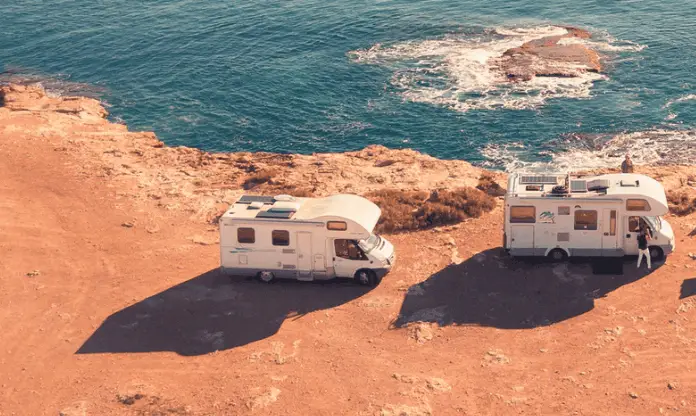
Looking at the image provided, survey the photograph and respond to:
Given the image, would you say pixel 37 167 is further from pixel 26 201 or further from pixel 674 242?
pixel 674 242

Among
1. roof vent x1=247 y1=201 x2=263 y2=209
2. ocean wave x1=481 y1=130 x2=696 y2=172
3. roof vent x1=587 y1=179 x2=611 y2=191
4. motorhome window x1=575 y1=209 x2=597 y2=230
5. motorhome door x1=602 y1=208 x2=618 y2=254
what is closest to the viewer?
motorhome door x1=602 y1=208 x2=618 y2=254

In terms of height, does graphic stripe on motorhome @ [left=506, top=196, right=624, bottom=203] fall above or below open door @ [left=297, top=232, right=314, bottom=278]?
above

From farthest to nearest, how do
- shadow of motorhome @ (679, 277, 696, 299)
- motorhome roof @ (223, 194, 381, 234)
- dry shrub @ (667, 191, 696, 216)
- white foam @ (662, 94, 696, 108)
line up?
white foam @ (662, 94, 696, 108) → dry shrub @ (667, 191, 696, 216) → motorhome roof @ (223, 194, 381, 234) → shadow of motorhome @ (679, 277, 696, 299)

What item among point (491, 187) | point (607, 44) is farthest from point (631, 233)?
point (607, 44)

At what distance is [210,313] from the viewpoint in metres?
32.6

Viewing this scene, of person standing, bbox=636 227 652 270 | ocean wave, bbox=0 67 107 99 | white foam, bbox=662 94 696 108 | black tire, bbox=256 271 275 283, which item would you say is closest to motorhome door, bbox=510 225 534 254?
person standing, bbox=636 227 652 270

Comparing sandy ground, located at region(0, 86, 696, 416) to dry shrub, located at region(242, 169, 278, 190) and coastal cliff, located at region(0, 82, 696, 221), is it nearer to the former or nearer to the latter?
coastal cliff, located at region(0, 82, 696, 221)

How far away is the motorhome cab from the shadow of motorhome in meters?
12.1

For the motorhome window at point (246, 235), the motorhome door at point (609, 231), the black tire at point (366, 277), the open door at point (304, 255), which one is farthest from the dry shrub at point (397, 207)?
the motorhome door at point (609, 231)

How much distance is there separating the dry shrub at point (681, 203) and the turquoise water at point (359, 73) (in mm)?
11073

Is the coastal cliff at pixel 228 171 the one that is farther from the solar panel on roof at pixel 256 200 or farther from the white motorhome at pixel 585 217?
the white motorhome at pixel 585 217

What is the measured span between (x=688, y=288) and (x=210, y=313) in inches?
783

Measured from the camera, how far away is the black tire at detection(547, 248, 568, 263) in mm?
34594

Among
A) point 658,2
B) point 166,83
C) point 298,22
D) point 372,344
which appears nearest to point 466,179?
point 372,344
